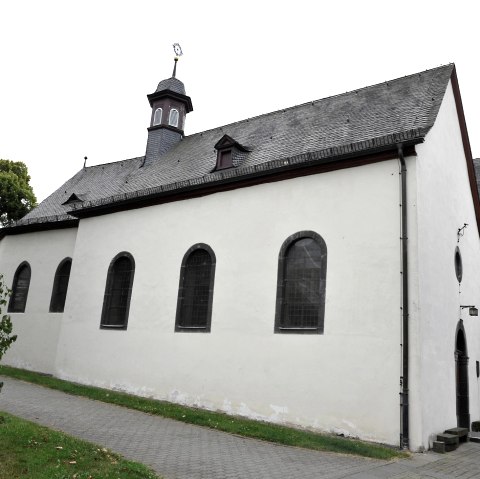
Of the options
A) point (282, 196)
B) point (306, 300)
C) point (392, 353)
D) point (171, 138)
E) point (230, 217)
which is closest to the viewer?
point (392, 353)

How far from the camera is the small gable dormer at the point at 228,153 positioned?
47.1 ft

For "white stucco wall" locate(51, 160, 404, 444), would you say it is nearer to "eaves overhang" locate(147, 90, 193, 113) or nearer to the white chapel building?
the white chapel building

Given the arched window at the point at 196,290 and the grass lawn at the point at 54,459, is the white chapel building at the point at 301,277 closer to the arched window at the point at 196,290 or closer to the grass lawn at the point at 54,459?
the arched window at the point at 196,290

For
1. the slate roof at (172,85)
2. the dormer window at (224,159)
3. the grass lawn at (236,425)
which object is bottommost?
the grass lawn at (236,425)

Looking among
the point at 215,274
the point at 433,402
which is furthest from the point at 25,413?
the point at 433,402

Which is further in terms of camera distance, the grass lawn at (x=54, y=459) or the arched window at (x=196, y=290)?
the arched window at (x=196, y=290)

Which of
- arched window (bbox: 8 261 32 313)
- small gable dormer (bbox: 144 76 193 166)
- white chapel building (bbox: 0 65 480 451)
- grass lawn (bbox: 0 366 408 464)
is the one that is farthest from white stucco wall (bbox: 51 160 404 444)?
small gable dormer (bbox: 144 76 193 166)

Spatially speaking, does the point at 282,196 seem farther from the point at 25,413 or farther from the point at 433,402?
the point at 25,413

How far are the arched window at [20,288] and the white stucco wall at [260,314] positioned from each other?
3.70m

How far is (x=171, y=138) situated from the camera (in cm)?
2081

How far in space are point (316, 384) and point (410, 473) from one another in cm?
303

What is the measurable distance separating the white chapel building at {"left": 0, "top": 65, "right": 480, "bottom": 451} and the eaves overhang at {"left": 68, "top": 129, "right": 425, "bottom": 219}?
39 mm

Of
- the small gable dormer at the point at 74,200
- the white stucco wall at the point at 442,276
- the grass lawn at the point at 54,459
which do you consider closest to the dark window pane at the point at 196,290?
the white stucco wall at the point at 442,276

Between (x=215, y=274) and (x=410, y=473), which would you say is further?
(x=215, y=274)
